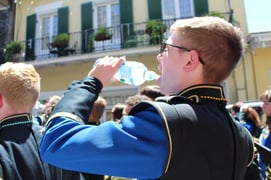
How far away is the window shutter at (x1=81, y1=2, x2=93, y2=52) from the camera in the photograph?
42.6 ft

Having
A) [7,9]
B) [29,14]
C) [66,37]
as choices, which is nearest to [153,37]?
[66,37]

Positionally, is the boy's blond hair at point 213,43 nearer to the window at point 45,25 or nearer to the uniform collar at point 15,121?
the uniform collar at point 15,121

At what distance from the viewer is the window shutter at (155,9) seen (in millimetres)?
12453

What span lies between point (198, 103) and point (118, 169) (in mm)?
415

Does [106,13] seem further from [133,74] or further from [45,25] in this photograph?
[133,74]

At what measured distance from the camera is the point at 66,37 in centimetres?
1299

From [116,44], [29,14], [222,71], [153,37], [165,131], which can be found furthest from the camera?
[29,14]

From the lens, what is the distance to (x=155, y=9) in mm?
12523

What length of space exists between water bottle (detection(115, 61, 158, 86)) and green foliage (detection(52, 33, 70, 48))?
34.2 ft

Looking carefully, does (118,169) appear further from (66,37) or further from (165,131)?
(66,37)

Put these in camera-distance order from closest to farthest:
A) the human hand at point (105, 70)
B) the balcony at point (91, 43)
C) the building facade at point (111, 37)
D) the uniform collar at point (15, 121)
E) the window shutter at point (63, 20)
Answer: the human hand at point (105, 70) < the uniform collar at point (15, 121) < the building facade at point (111, 37) < the balcony at point (91, 43) < the window shutter at point (63, 20)

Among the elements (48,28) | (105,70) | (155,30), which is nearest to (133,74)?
(105,70)

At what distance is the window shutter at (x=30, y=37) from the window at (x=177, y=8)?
5517mm

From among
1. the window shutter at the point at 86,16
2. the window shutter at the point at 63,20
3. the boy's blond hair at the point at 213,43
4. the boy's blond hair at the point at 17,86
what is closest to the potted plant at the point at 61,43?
the window shutter at the point at 63,20
